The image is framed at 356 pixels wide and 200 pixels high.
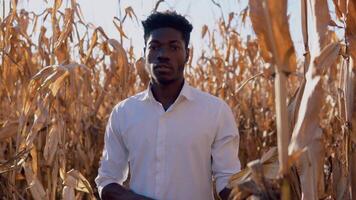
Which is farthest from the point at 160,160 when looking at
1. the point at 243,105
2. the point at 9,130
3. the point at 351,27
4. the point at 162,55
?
the point at 243,105

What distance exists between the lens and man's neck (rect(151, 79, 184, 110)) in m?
1.73

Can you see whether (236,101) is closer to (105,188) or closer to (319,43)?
(105,188)

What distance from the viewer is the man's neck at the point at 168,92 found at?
68.1 inches

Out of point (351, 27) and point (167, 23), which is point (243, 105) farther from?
point (351, 27)

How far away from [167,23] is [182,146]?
34cm

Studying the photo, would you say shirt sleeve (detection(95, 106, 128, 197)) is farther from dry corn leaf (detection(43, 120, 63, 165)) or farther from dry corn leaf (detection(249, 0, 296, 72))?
dry corn leaf (detection(249, 0, 296, 72))

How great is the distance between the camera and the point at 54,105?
2033mm

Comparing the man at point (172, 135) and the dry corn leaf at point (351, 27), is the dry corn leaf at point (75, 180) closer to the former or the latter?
the man at point (172, 135)

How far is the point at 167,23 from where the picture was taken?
1708mm

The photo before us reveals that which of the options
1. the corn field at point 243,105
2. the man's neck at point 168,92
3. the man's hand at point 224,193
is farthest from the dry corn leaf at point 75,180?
the man's hand at point 224,193

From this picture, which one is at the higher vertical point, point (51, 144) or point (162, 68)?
point (162, 68)

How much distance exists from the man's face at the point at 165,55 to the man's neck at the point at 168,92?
29 mm

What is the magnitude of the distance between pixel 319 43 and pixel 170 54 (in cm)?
67

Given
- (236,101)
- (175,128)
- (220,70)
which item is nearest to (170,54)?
(175,128)
